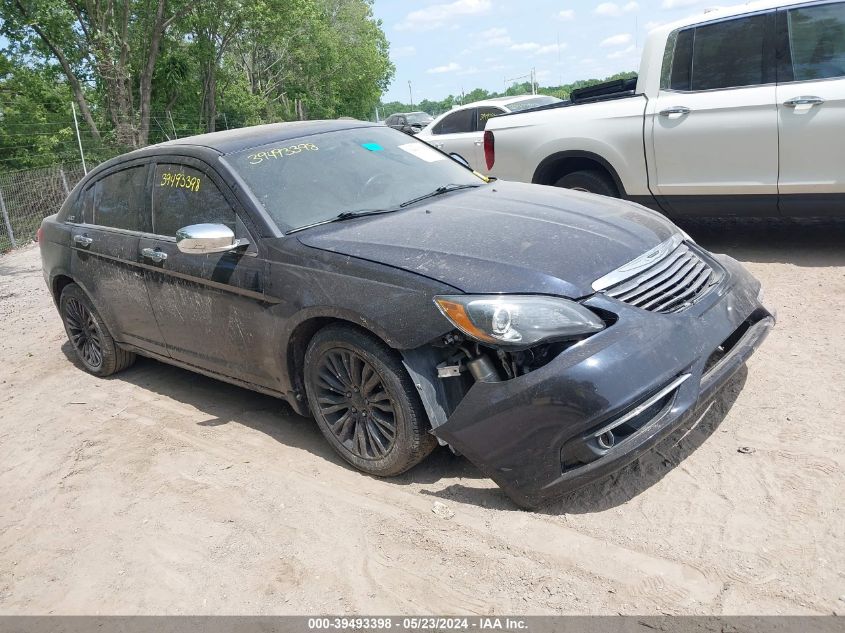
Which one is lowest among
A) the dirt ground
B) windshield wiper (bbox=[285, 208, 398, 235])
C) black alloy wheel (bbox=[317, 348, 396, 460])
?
the dirt ground

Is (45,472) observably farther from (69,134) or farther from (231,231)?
(69,134)

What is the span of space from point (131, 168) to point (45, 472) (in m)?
2.03

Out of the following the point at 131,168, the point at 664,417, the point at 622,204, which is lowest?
Answer: the point at 664,417

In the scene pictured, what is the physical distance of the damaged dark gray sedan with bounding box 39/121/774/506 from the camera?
3.08m

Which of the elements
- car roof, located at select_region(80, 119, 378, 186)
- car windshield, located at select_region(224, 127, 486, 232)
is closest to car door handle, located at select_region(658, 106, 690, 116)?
car windshield, located at select_region(224, 127, 486, 232)

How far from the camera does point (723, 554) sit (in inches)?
113

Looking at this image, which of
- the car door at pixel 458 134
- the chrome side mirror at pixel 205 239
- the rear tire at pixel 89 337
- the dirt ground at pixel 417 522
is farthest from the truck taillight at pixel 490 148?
the chrome side mirror at pixel 205 239

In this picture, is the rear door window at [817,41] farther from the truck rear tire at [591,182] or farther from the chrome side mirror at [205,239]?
the chrome side mirror at [205,239]

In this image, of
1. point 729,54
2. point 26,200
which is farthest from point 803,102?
point 26,200

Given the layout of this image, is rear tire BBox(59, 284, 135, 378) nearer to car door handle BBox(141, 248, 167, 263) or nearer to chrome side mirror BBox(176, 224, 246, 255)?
car door handle BBox(141, 248, 167, 263)

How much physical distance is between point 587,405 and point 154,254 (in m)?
2.95

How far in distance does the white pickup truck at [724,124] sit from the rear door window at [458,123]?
4.55 meters

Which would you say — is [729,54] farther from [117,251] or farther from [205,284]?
[117,251]
